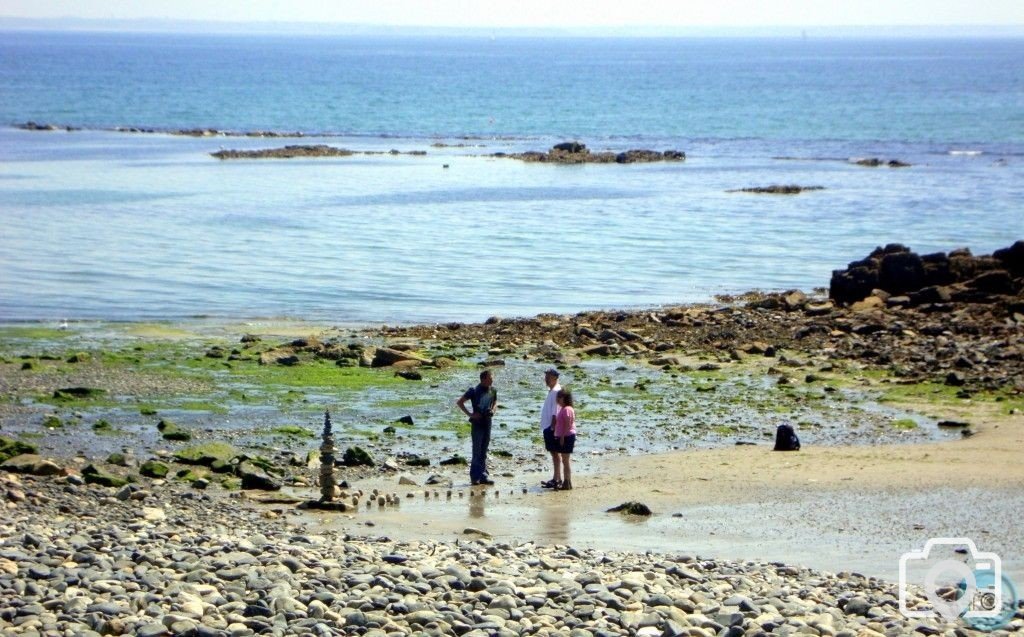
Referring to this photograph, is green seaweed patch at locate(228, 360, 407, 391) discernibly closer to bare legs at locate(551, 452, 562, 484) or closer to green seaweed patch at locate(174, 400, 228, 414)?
green seaweed patch at locate(174, 400, 228, 414)

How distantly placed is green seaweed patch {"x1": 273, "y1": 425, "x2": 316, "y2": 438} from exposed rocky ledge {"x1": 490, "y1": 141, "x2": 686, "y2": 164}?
57.6 meters

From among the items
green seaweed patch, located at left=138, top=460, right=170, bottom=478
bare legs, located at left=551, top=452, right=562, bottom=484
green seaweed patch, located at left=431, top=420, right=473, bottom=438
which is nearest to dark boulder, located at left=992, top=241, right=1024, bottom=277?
green seaweed patch, located at left=431, top=420, right=473, bottom=438

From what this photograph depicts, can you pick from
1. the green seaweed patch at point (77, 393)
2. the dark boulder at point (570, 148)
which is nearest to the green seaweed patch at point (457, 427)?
the green seaweed patch at point (77, 393)

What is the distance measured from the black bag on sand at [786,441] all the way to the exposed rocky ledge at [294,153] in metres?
60.5

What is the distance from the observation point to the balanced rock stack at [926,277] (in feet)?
97.6

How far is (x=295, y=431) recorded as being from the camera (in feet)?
67.6

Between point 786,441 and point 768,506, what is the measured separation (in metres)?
3.24

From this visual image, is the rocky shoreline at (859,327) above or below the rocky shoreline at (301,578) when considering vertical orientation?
above

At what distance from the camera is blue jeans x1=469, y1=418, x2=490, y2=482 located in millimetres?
17641

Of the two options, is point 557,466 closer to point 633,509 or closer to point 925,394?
point 633,509

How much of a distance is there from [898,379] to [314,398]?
9.70 meters

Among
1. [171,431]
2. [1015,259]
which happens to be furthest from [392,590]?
[1015,259]

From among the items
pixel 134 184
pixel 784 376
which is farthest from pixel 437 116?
pixel 784 376

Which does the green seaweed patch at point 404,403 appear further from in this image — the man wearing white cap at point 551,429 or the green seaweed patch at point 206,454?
the man wearing white cap at point 551,429
